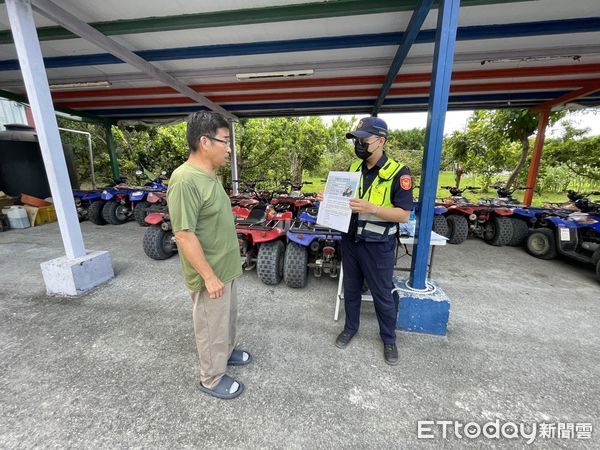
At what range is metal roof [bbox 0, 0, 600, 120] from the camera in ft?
9.45

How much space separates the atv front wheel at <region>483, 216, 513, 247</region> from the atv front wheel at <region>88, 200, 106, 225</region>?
8.82 metres

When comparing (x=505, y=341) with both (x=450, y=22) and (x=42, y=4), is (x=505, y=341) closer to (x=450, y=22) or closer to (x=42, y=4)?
(x=450, y=22)

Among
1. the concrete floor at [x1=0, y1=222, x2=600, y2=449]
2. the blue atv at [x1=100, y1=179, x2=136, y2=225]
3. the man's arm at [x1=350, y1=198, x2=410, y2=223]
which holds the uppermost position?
the man's arm at [x1=350, y1=198, x2=410, y2=223]

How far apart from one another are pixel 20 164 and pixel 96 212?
358 centimetres

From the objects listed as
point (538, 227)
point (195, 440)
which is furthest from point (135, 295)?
point (538, 227)

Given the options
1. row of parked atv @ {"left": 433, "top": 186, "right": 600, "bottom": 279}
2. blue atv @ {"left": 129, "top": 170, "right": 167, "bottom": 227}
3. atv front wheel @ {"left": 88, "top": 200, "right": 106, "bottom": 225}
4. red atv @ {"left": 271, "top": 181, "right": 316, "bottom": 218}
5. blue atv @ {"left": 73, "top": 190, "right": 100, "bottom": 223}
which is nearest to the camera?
row of parked atv @ {"left": 433, "top": 186, "right": 600, "bottom": 279}

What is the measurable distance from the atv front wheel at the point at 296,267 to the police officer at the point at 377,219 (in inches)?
37.8

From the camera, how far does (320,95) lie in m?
6.11

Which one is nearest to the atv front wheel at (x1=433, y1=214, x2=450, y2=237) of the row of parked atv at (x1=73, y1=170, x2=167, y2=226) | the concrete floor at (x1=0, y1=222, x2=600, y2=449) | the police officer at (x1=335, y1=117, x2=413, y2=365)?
the concrete floor at (x1=0, y1=222, x2=600, y2=449)

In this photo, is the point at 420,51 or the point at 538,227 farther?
the point at 538,227

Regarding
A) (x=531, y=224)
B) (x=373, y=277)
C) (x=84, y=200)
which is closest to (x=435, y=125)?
(x=373, y=277)

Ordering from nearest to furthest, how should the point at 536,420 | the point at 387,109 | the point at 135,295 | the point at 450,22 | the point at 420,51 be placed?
the point at 536,420
the point at 450,22
the point at 135,295
the point at 420,51
the point at 387,109

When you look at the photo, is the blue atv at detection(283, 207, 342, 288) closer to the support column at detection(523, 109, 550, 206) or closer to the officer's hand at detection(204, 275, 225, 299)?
the officer's hand at detection(204, 275, 225, 299)

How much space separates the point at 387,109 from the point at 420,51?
3152mm
